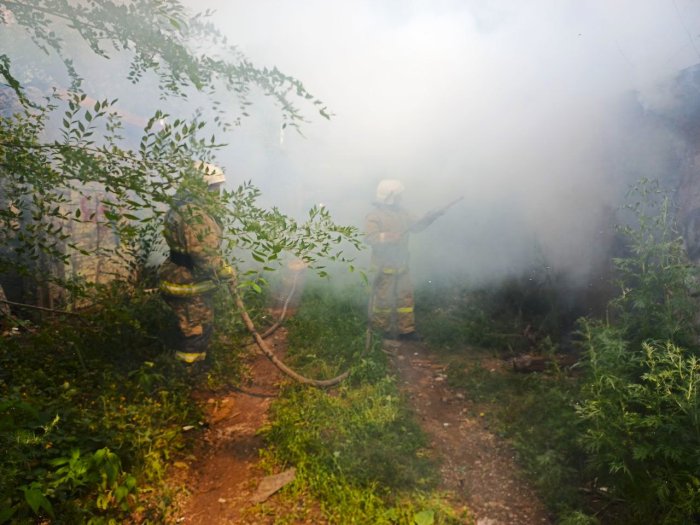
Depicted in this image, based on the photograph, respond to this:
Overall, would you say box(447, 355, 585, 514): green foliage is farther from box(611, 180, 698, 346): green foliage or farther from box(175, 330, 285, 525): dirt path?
box(175, 330, 285, 525): dirt path

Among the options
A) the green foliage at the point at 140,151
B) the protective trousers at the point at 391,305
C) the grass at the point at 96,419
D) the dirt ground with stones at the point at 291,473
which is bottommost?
the dirt ground with stones at the point at 291,473

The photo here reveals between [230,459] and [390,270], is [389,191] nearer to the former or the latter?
[390,270]

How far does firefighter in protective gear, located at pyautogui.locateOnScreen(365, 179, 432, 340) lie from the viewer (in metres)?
6.24

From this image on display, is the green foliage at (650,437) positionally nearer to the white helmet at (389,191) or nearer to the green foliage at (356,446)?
the green foliage at (356,446)

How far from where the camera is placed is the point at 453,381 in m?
4.75

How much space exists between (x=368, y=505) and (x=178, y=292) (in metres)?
2.92

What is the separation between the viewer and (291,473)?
327 centimetres

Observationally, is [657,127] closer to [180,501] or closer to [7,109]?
[180,501]

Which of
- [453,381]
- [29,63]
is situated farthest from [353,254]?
[29,63]

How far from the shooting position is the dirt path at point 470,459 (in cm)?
295

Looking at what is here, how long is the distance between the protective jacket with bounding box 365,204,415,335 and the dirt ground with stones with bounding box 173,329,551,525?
1.44 metres

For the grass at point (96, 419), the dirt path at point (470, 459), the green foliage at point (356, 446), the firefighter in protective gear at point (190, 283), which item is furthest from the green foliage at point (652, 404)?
the firefighter in protective gear at point (190, 283)

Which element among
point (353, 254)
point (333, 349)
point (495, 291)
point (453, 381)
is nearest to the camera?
point (453, 381)

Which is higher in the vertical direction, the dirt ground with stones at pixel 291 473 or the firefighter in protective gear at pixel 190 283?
the firefighter in protective gear at pixel 190 283
